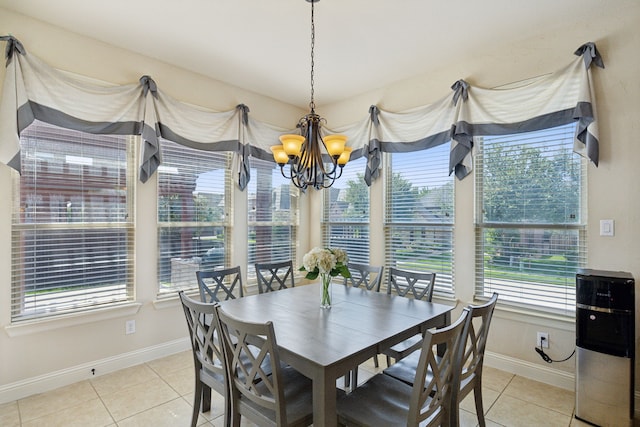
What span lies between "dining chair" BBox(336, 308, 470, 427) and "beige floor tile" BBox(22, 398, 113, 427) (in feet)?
5.80

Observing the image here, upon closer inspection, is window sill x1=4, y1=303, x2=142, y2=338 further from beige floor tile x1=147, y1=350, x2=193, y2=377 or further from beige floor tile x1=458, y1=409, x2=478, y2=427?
beige floor tile x1=458, y1=409, x2=478, y2=427

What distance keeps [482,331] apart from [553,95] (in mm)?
2120

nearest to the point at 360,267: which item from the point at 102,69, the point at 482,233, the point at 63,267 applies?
the point at 482,233

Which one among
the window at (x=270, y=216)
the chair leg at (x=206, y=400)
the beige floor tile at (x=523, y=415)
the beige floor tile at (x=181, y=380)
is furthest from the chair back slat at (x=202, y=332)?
the window at (x=270, y=216)

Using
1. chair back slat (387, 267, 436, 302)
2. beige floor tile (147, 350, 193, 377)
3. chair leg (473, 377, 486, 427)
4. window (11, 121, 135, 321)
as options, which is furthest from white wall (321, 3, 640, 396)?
window (11, 121, 135, 321)

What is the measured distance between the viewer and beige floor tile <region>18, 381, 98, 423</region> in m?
→ 2.33

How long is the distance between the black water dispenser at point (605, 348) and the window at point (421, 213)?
120 centimetres

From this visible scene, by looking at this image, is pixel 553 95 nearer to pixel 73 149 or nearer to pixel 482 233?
pixel 482 233

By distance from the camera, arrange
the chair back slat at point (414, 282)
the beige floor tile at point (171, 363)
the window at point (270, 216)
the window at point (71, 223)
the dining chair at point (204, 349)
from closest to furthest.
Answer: the dining chair at point (204, 349), the window at point (71, 223), the chair back slat at point (414, 282), the beige floor tile at point (171, 363), the window at point (270, 216)

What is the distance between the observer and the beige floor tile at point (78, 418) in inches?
86.6

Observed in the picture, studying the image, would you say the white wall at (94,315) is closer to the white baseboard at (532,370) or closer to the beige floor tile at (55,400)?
the beige floor tile at (55,400)

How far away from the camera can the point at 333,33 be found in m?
2.76

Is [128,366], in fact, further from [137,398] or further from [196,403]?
[196,403]

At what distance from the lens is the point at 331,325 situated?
1972mm
